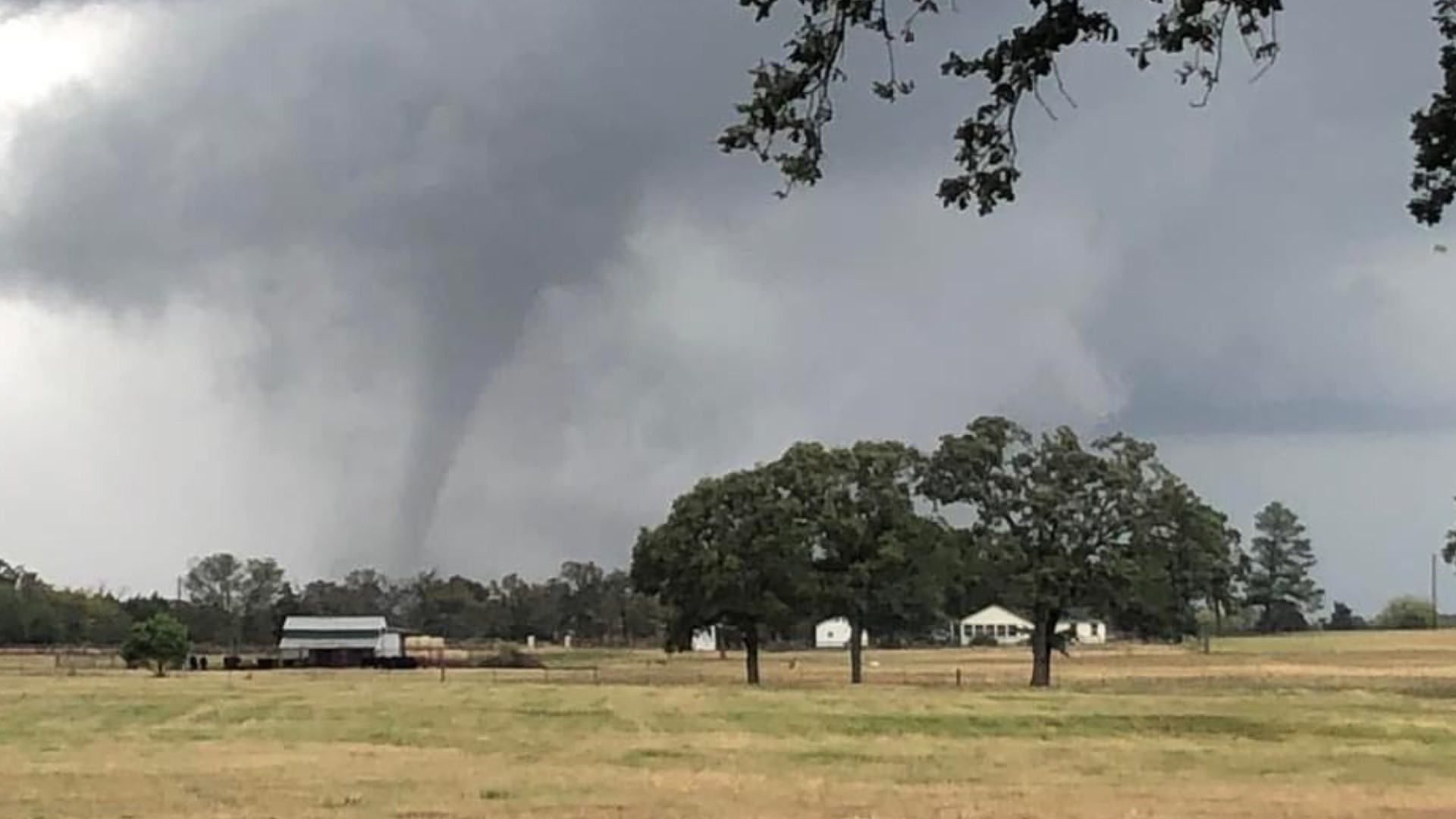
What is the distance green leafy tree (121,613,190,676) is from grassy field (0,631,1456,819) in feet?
46.0

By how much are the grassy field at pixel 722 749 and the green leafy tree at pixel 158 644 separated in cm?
1401

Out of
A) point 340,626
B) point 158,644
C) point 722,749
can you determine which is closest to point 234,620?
point 340,626

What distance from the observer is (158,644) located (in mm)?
101625

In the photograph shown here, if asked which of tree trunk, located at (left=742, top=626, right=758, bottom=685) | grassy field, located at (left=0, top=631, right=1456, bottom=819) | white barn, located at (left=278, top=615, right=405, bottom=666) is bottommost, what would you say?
grassy field, located at (left=0, top=631, right=1456, bottom=819)

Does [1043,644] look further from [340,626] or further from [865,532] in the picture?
[340,626]

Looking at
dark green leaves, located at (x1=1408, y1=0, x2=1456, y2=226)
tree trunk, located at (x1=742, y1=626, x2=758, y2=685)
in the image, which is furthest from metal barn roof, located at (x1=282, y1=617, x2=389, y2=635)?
dark green leaves, located at (x1=1408, y1=0, x2=1456, y2=226)

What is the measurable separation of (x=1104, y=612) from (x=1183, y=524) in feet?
16.3

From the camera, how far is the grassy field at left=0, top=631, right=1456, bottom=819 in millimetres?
29000

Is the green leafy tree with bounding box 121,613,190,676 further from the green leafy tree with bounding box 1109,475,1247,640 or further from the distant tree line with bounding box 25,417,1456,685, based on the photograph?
the green leafy tree with bounding box 1109,475,1247,640

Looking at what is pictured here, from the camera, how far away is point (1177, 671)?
104625 mm

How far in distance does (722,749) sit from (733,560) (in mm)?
45286

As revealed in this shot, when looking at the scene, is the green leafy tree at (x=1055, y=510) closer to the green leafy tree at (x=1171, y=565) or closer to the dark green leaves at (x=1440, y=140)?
the green leafy tree at (x=1171, y=565)

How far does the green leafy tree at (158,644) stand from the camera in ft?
334

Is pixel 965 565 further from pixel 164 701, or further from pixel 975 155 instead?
pixel 975 155
